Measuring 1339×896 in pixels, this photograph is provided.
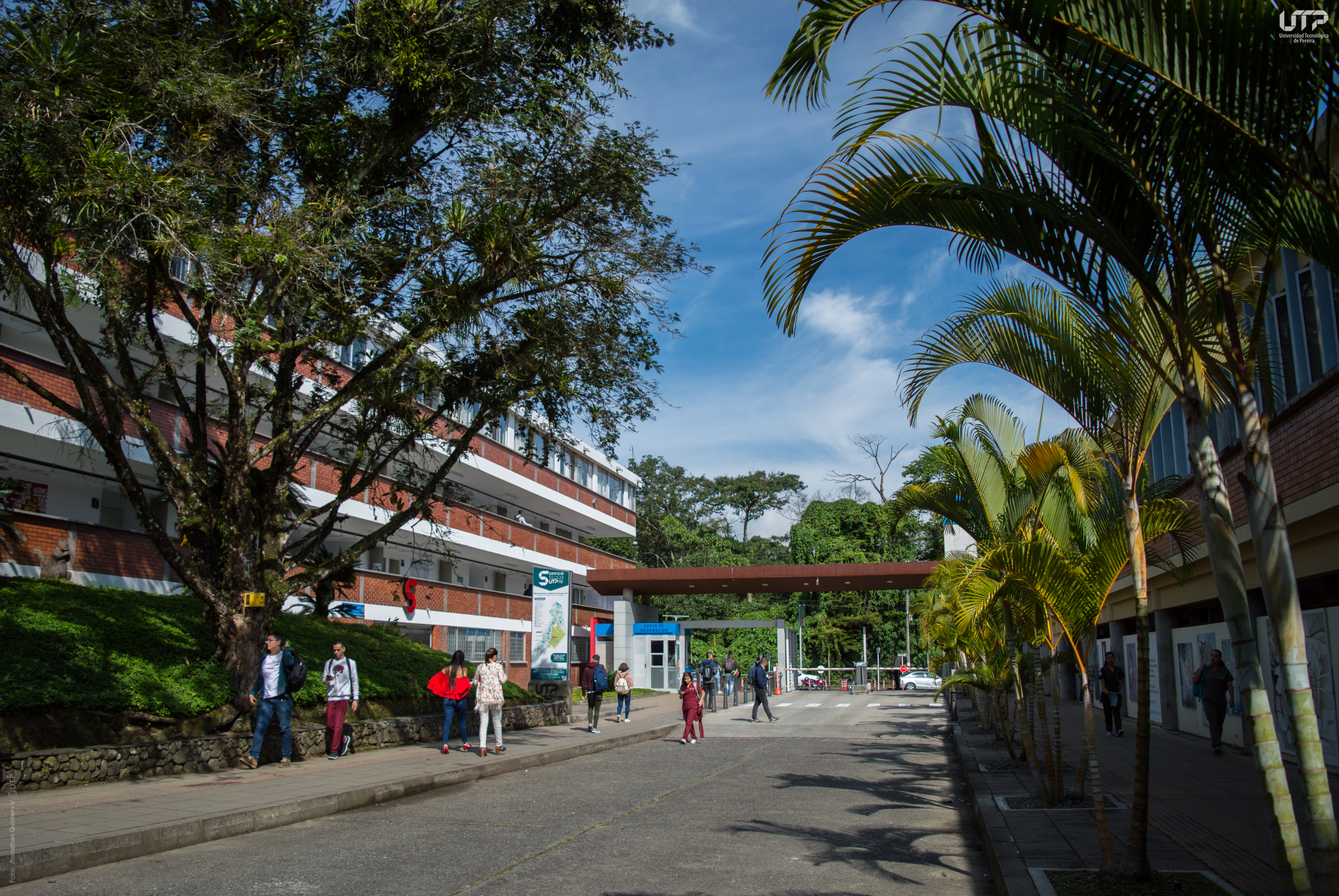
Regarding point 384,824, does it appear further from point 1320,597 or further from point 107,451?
point 1320,597

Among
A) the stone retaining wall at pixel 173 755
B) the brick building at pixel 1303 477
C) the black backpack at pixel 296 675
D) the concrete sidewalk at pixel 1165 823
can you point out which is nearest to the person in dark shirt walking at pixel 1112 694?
the brick building at pixel 1303 477

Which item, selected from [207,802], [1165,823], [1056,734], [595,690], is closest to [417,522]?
[595,690]

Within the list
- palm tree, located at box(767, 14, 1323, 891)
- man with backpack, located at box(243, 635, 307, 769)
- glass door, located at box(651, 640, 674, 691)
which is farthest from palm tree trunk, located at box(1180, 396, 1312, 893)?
glass door, located at box(651, 640, 674, 691)

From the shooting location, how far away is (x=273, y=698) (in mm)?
12719

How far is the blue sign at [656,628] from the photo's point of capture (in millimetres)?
40500

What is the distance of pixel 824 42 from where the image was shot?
4.30 metres

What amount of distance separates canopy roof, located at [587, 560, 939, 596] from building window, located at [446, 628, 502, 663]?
28.9 feet

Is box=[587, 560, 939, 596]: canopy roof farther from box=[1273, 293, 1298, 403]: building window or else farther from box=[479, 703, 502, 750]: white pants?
box=[1273, 293, 1298, 403]: building window

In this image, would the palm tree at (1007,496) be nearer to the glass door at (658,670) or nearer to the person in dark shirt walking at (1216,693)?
the person in dark shirt walking at (1216,693)

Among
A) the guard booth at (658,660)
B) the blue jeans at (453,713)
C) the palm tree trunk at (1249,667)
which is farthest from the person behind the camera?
the guard booth at (658,660)

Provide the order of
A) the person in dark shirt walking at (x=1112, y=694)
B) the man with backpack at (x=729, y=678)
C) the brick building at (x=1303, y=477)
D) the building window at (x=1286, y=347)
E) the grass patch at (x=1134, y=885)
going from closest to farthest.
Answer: the grass patch at (x=1134, y=885), the brick building at (x=1303, y=477), the building window at (x=1286, y=347), the person in dark shirt walking at (x=1112, y=694), the man with backpack at (x=729, y=678)

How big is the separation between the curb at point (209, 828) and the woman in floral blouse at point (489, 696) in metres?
1.21

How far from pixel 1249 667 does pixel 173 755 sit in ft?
39.3

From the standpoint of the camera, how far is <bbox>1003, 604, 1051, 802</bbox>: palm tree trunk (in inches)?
363
